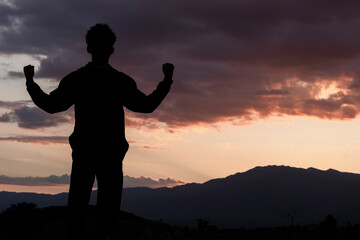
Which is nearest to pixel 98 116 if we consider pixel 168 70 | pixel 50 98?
pixel 50 98

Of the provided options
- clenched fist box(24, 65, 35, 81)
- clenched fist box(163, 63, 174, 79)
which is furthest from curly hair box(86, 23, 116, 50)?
clenched fist box(24, 65, 35, 81)

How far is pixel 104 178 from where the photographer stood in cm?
691

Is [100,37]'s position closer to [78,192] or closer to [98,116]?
[98,116]

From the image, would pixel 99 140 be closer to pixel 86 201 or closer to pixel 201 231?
pixel 86 201

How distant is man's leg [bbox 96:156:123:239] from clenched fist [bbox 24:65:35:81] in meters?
1.71

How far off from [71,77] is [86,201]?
1781mm

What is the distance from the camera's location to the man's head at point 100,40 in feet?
23.0

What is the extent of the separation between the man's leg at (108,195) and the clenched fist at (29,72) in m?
1.71

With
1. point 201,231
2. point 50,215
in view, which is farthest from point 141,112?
point 201,231

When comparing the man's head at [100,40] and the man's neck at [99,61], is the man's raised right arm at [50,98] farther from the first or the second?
the man's head at [100,40]

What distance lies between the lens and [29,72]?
7.33 m

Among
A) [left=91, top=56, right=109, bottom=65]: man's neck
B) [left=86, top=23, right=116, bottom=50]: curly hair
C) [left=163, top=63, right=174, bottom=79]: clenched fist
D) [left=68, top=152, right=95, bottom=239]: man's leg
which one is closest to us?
[left=68, top=152, right=95, bottom=239]: man's leg

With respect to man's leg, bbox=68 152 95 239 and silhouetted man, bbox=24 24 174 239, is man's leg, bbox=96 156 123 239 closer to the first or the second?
silhouetted man, bbox=24 24 174 239

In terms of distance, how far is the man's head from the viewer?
702 centimetres
